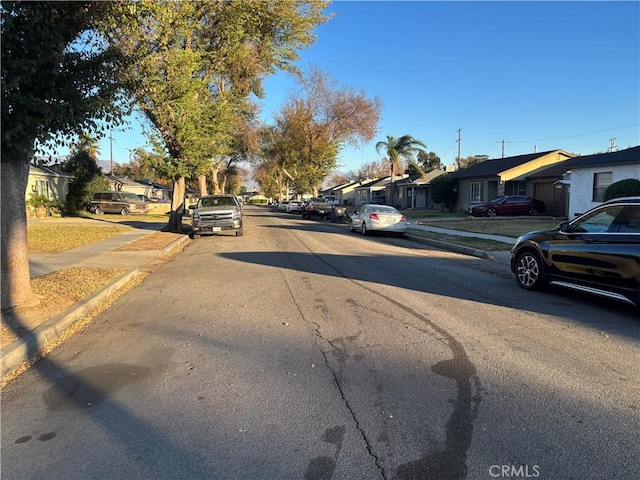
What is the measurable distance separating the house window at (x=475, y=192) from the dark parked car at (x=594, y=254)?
2924 centimetres

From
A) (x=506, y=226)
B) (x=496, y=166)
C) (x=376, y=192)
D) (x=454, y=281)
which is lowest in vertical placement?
(x=454, y=281)

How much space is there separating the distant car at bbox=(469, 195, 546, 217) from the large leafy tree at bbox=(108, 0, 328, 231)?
51.1ft

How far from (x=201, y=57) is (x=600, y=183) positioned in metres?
20.2

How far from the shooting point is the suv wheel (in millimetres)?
8094

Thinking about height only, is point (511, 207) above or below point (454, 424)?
above

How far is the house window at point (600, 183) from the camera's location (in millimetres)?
22406

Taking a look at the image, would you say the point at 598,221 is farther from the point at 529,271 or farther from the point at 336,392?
the point at 336,392

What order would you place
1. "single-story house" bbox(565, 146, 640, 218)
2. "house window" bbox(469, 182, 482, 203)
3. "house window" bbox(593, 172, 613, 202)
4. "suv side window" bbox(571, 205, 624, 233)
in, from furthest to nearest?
"house window" bbox(469, 182, 482, 203) < "house window" bbox(593, 172, 613, 202) < "single-story house" bbox(565, 146, 640, 218) < "suv side window" bbox(571, 205, 624, 233)

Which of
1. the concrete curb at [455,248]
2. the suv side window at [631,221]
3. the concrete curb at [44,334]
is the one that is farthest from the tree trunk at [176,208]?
the suv side window at [631,221]

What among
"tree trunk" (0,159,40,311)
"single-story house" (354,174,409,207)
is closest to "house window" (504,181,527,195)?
"single-story house" (354,174,409,207)

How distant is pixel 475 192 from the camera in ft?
120

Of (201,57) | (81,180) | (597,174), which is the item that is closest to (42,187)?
(81,180)

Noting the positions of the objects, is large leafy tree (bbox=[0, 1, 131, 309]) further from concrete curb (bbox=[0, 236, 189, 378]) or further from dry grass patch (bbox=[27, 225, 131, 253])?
dry grass patch (bbox=[27, 225, 131, 253])

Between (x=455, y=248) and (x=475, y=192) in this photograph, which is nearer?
(x=455, y=248)
